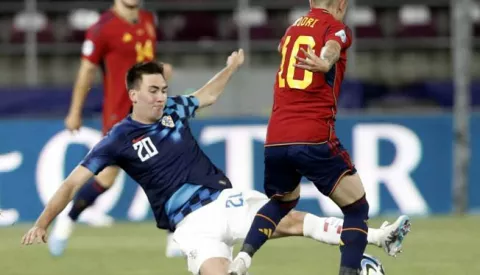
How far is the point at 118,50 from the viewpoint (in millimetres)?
10906

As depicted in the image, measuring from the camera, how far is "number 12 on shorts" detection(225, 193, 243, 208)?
7.50m

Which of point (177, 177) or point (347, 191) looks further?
point (177, 177)

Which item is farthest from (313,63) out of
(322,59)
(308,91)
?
(308,91)

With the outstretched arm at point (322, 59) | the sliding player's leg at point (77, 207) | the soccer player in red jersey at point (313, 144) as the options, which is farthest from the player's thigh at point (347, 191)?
the sliding player's leg at point (77, 207)

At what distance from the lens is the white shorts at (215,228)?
7.28m

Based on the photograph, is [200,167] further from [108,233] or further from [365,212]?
[108,233]

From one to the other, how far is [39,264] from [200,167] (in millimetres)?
2657

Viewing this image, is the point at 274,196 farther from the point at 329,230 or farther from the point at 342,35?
the point at 342,35

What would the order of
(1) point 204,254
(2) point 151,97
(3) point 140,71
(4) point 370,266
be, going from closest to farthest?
(1) point 204,254 → (4) point 370,266 → (2) point 151,97 → (3) point 140,71

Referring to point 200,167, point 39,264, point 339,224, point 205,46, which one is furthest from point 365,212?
point 205,46

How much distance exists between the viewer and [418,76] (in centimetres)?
1925

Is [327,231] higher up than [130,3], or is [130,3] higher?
[130,3]

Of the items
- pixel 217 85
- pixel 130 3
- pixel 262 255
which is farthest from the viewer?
pixel 130 3

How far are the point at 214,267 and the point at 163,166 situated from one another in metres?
0.72
